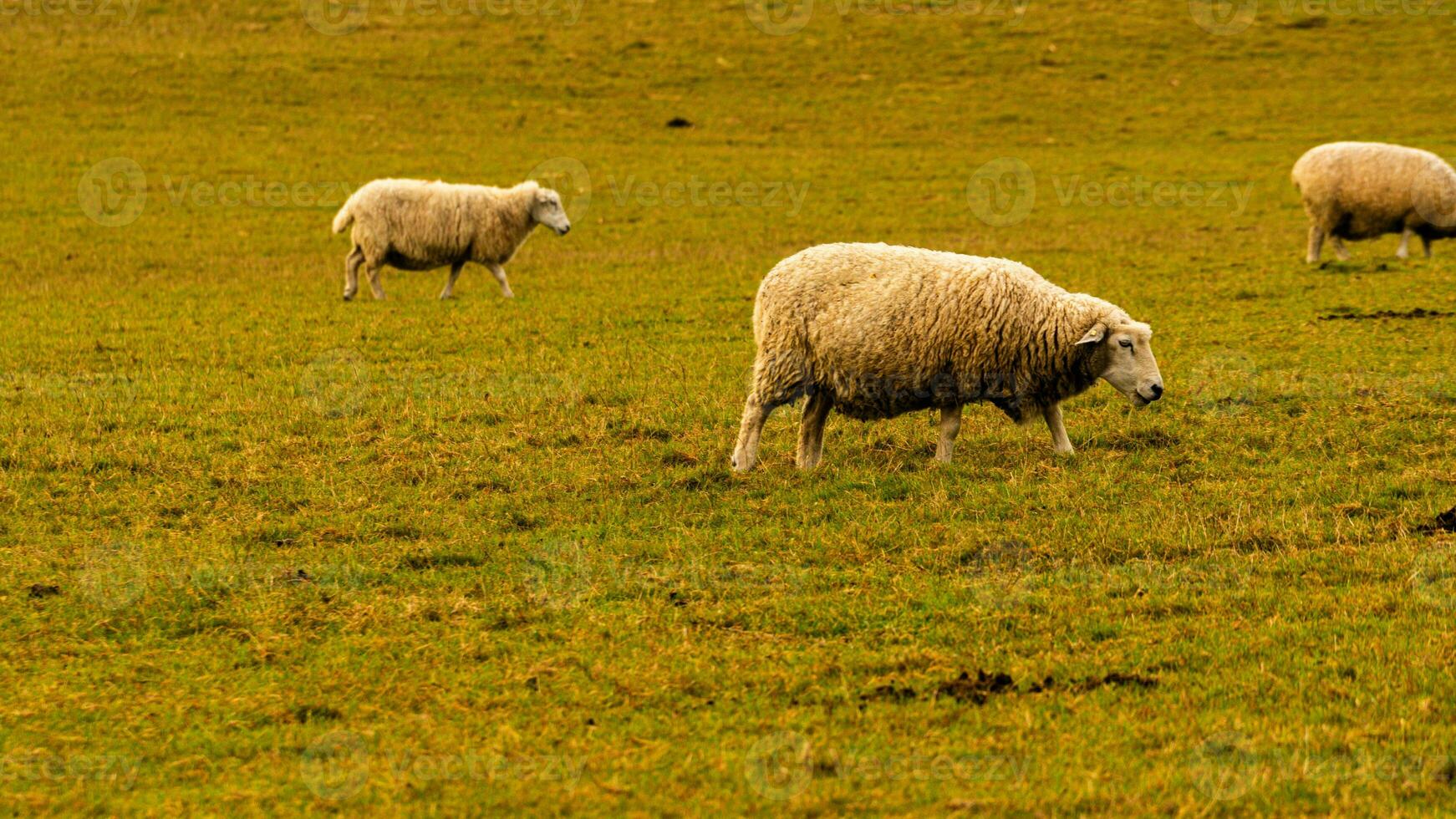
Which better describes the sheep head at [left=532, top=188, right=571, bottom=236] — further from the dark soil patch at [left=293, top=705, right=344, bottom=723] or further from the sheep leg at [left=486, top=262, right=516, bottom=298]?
the dark soil patch at [left=293, top=705, right=344, bottom=723]

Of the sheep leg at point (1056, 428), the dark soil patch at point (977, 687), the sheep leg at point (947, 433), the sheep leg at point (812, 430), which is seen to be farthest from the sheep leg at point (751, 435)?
the dark soil patch at point (977, 687)

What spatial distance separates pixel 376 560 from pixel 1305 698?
558 centimetres

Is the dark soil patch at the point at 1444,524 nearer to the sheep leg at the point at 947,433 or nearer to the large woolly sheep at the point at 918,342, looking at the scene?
the large woolly sheep at the point at 918,342

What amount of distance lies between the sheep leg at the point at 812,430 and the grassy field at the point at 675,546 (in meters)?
0.25

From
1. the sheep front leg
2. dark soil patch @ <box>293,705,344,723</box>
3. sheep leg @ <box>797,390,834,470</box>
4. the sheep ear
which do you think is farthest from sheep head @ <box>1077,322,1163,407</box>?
the sheep front leg

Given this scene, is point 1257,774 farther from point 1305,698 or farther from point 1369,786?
point 1305,698

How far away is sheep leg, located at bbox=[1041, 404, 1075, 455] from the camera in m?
11.7

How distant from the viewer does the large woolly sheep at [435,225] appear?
67.2 feet

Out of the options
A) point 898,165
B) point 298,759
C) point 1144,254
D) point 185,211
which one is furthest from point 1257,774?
point 898,165

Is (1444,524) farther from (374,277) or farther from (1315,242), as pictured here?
(374,277)

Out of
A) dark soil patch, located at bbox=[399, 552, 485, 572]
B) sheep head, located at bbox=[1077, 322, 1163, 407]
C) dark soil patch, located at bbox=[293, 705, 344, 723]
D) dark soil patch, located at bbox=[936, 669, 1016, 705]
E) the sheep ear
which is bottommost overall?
dark soil patch, located at bbox=[399, 552, 485, 572]

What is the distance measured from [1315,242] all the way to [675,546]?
1583 cm

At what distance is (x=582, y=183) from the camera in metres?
32.1

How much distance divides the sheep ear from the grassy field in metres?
0.99
